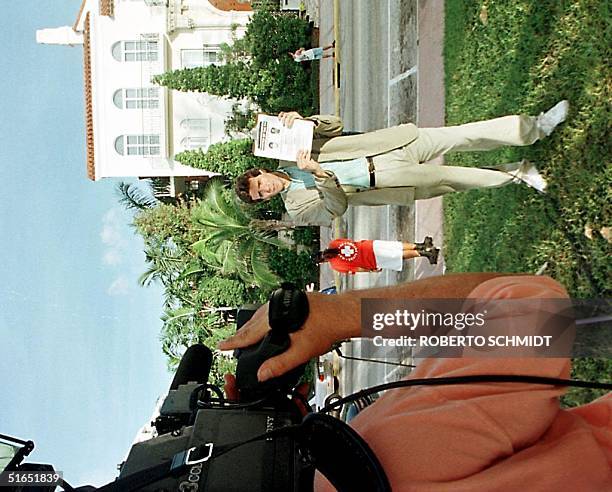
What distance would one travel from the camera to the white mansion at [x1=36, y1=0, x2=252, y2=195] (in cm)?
2920

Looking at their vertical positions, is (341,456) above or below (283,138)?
below

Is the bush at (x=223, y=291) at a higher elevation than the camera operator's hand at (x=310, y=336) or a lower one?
lower

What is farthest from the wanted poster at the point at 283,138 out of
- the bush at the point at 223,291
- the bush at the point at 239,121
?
the bush at the point at 239,121

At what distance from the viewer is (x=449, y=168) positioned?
19.2 ft

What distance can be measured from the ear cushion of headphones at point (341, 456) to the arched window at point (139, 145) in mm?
28985

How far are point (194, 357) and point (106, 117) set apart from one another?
1163 inches

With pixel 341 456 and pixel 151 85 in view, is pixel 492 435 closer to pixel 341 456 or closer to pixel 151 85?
pixel 341 456

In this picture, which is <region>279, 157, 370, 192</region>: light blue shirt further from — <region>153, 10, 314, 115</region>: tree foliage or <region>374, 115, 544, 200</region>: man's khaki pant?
<region>153, 10, 314, 115</region>: tree foliage

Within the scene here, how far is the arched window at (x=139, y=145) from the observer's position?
29.6 meters

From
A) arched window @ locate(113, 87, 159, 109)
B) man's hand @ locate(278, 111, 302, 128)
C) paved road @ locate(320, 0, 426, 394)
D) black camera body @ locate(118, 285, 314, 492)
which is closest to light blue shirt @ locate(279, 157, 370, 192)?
man's hand @ locate(278, 111, 302, 128)

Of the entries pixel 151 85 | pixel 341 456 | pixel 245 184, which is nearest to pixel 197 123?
pixel 151 85

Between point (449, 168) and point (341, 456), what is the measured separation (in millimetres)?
4568

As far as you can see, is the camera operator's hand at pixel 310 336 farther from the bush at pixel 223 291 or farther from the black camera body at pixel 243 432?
the bush at pixel 223 291

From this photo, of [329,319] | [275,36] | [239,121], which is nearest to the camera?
[329,319]
